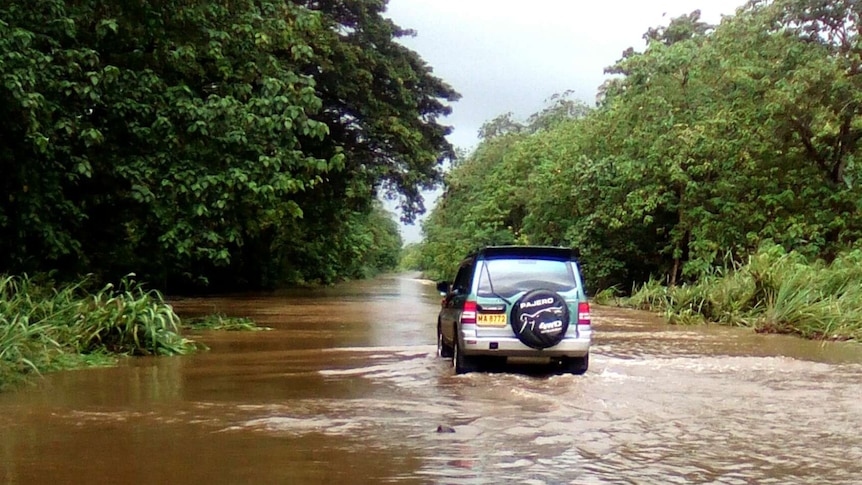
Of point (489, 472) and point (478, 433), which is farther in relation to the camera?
point (478, 433)

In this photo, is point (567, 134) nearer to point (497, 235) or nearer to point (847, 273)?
point (497, 235)

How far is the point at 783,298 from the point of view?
1877cm

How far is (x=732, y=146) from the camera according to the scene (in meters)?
28.2

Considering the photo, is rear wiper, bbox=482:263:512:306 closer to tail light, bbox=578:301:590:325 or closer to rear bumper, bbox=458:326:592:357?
rear bumper, bbox=458:326:592:357

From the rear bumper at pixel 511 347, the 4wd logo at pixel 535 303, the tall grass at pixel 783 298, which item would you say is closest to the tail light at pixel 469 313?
the rear bumper at pixel 511 347

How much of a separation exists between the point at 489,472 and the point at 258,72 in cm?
1238

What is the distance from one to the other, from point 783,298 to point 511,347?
1035 centimetres

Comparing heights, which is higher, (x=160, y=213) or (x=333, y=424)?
(x=160, y=213)

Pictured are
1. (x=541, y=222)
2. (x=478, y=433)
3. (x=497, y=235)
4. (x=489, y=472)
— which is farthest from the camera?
(x=497, y=235)

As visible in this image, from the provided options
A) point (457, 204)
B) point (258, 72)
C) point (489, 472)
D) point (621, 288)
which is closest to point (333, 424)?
point (489, 472)

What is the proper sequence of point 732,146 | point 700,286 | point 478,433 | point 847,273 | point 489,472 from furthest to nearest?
point 732,146 → point 700,286 → point 847,273 → point 478,433 → point 489,472

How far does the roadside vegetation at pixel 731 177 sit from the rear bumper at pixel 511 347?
327 inches

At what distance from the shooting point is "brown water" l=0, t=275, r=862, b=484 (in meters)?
6.14

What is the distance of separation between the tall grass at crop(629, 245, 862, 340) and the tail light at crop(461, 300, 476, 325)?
9.18 metres
